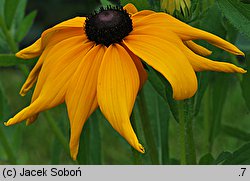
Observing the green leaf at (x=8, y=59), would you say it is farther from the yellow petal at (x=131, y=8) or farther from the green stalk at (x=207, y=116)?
the green stalk at (x=207, y=116)

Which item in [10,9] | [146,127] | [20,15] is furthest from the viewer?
[20,15]

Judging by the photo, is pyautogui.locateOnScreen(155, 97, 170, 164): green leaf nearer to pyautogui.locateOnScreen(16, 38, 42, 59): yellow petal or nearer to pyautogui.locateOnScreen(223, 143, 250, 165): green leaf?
pyautogui.locateOnScreen(223, 143, 250, 165): green leaf

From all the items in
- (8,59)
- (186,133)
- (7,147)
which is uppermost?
(8,59)

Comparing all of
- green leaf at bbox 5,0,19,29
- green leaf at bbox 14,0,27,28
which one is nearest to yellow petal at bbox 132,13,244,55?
green leaf at bbox 5,0,19,29

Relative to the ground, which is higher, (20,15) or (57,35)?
(57,35)

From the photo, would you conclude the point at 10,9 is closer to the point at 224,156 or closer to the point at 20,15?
the point at 20,15

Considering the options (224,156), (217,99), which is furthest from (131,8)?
(217,99)
